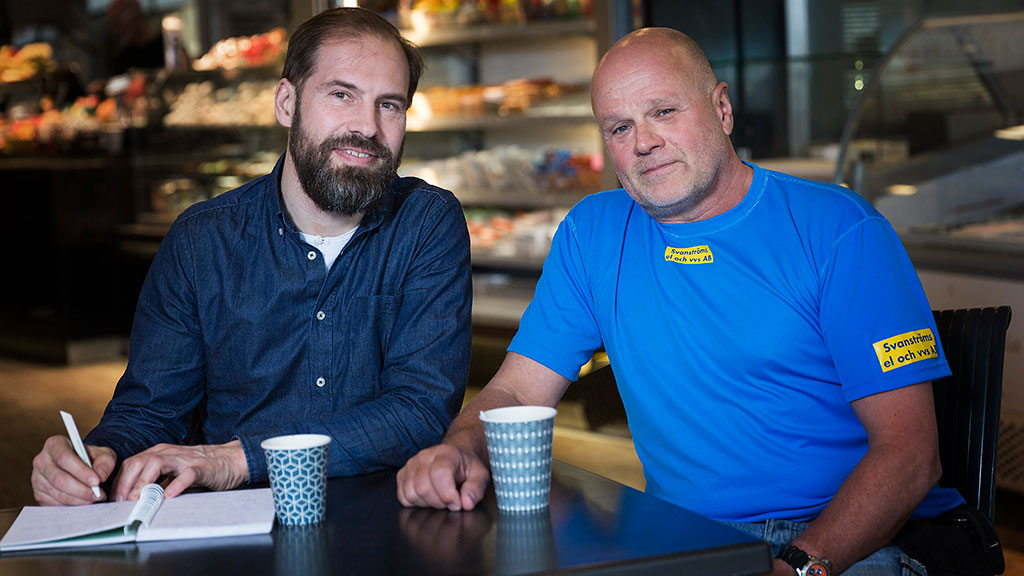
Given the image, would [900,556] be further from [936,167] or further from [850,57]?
[850,57]

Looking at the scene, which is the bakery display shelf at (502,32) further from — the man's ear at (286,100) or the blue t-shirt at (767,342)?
the blue t-shirt at (767,342)

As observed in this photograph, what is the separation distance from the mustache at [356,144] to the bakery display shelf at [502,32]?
261 cm

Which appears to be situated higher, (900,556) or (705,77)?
(705,77)

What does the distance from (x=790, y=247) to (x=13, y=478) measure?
3.66 metres

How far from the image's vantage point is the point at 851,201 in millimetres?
1717

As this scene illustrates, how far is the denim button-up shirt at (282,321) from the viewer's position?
196 cm

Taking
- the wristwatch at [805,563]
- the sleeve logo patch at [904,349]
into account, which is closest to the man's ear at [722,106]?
the sleeve logo patch at [904,349]

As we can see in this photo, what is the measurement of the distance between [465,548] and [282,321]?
869 mm

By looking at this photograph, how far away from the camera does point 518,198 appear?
504 centimetres

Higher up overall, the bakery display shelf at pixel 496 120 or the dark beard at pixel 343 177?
the bakery display shelf at pixel 496 120

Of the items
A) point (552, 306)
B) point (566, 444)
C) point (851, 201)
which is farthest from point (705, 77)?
point (566, 444)

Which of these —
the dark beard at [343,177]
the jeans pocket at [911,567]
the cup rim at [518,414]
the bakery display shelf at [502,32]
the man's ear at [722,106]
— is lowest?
the jeans pocket at [911,567]

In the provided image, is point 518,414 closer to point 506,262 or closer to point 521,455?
point 521,455

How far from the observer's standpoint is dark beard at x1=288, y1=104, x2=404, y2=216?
1952 mm
